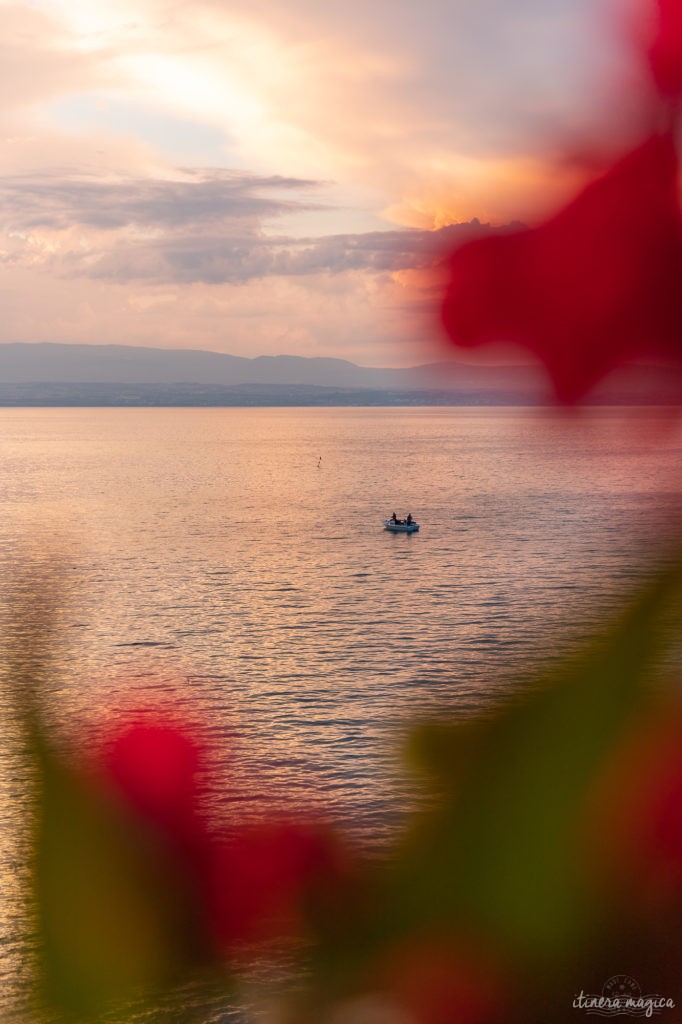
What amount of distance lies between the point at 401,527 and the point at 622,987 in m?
79.7

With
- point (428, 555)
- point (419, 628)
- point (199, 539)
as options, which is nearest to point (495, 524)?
point (428, 555)

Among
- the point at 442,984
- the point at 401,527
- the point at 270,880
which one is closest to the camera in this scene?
the point at 442,984

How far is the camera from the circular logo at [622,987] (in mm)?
22453

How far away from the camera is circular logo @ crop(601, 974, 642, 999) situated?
22453mm

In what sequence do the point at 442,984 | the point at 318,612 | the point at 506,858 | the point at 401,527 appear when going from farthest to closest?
the point at 401,527 < the point at 318,612 < the point at 442,984 < the point at 506,858

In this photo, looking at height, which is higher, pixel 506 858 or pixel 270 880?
pixel 506 858

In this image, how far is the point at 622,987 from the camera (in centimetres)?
2284

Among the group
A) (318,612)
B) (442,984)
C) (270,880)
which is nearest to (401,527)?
(318,612)

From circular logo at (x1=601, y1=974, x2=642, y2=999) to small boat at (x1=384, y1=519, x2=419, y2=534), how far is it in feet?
259

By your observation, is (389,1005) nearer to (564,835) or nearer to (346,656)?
(564,835)

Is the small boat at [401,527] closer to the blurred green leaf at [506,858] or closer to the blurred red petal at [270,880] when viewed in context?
the blurred red petal at [270,880]

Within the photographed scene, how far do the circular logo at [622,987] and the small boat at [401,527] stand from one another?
259 ft

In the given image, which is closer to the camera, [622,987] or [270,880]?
[622,987]

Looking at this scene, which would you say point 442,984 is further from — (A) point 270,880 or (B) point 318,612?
(B) point 318,612
